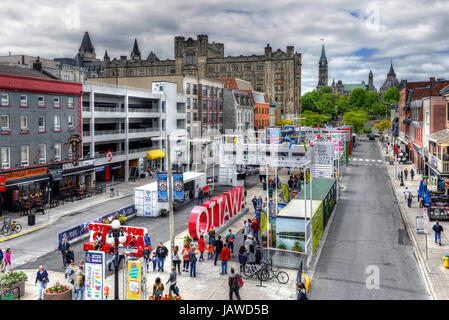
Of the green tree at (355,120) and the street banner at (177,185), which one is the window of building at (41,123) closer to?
the street banner at (177,185)

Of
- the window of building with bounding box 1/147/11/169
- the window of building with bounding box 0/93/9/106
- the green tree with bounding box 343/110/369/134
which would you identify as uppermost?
the green tree with bounding box 343/110/369/134

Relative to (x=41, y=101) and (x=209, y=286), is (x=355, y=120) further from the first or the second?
(x=209, y=286)

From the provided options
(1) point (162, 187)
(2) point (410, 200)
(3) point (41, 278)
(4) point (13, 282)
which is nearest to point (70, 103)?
(1) point (162, 187)

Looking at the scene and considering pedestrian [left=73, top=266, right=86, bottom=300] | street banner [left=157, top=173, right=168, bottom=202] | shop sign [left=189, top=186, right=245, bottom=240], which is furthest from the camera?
street banner [left=157, top=173, right=168, bottom=202]

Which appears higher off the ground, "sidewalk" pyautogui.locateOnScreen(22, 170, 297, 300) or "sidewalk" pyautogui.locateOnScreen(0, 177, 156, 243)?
"sidewalk" pyautogui.locateOnScreen(0, 177, 156, 243)

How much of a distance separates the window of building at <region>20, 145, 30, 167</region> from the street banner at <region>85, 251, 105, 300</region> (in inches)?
926

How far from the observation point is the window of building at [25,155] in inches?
1399

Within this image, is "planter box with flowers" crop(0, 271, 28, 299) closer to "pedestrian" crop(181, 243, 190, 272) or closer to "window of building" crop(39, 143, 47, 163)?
"pedestrian" crop(181, 243, 190, 272)

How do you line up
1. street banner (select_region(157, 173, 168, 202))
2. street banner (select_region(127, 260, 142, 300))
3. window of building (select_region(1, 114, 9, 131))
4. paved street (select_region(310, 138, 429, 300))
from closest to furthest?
street banner (select_region(127, 260, 142, 300))
paved street (select_region(310, 138, 429, 300))
street banner (select_region(157, 173, 168, 202))
window of building (select_region(1, 114, 9, 131))

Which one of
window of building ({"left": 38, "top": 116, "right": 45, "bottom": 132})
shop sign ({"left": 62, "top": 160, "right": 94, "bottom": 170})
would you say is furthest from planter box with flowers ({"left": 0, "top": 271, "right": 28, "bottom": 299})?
shop sign ({"left": 62, "top": 160, "right": 94, "bottom": 170})

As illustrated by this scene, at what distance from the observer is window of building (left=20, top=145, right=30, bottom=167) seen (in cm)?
3553

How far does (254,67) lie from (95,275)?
117551mm

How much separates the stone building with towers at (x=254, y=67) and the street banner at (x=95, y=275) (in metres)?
113
